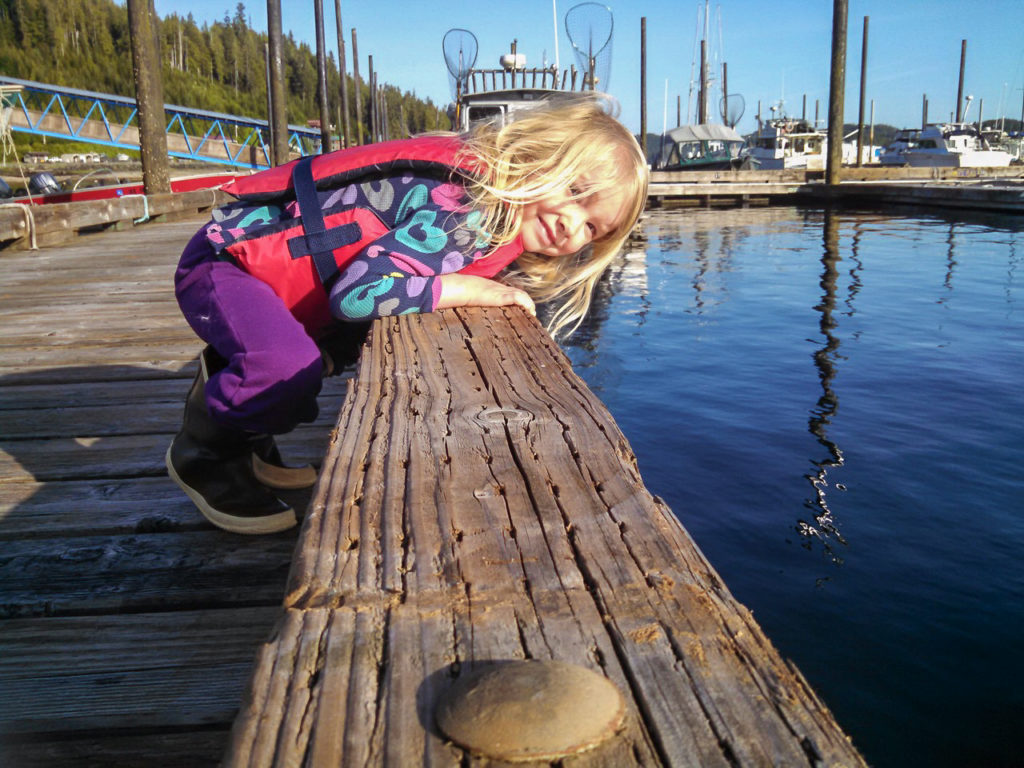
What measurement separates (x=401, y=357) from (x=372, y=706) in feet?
4.10

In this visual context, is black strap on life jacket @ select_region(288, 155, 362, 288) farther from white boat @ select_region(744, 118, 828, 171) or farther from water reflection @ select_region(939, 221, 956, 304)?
white boat @ select_region(744, 118, 828, 171)

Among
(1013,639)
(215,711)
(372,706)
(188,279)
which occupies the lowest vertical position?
(1013,639)

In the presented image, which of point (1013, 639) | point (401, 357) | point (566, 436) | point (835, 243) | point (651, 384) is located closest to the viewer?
point (566, 436)

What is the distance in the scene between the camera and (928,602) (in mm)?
3176

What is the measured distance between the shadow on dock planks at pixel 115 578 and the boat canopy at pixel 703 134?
3544 centimetres

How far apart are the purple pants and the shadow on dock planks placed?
1.12ft

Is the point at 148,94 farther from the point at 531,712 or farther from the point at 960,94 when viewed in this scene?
the point at 960,94

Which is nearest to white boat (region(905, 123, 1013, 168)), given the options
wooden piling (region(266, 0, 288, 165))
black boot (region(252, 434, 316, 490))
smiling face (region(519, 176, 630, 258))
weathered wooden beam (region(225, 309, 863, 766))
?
wooden piling (region(266, 0, 288, 165))

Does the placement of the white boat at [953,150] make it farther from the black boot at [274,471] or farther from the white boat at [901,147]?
the black boot at [274,471]

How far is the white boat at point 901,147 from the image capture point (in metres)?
46.2

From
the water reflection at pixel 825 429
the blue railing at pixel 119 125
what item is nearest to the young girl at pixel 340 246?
the water reflection at pixel 825 429

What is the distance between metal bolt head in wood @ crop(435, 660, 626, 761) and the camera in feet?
2.29

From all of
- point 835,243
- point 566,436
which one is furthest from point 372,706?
point 835,243

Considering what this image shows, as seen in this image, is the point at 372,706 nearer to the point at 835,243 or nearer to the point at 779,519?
the point at 779,519
